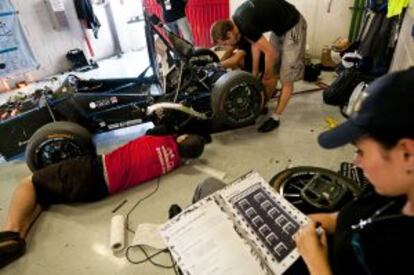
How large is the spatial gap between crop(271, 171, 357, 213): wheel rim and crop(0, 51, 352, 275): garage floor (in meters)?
0.59

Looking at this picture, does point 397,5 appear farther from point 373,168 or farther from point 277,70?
point 373,168

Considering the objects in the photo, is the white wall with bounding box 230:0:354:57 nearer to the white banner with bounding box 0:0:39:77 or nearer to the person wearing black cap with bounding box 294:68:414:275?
the person wearing black cap with bounding box 294:68:414:275

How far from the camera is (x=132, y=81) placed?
266cm

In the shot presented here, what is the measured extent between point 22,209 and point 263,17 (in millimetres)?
2165

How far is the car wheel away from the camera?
1.26 meters

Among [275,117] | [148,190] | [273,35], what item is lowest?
[148,190]

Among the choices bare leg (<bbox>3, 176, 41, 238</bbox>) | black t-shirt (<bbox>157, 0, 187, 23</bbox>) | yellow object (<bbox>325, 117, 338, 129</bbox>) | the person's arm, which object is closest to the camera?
the person's arm

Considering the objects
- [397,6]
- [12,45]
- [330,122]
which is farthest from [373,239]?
[12,45]

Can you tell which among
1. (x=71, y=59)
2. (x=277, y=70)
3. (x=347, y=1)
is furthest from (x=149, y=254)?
(x=71, y=59)

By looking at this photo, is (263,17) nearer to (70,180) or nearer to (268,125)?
(268,125)

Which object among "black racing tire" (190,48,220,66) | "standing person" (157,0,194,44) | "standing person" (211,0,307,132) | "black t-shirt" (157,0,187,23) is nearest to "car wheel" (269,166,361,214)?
"standing person" (211,0,307,132)

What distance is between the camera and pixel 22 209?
5.61 feet

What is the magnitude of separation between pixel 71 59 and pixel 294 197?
4918 mm

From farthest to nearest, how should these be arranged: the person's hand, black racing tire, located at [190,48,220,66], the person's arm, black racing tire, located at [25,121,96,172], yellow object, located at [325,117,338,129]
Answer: black racing tire, located at [190,48,220,66] < yellow object, located at [325,117,338,129] < black racing tire, located at [25,121,96,172] < the person's arm < the person's hand
